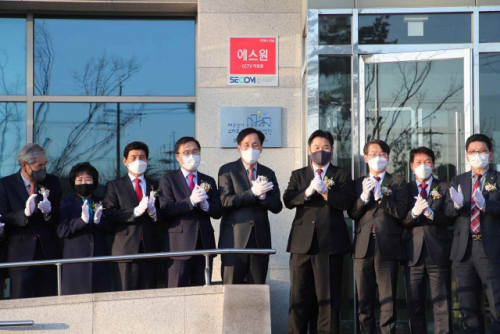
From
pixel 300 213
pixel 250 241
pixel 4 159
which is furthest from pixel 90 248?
pixel 4 159

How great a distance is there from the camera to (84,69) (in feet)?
32.4

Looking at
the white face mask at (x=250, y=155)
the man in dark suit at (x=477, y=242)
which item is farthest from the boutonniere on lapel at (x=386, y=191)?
the white face mask at (x=250, y=155)

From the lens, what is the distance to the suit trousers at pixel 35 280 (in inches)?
260

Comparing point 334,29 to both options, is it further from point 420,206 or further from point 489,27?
point 420,206

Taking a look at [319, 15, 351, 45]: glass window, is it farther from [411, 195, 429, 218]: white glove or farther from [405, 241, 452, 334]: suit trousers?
[405, 241, 452, 334]: suit trousers

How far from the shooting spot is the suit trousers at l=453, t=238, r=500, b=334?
645 cm

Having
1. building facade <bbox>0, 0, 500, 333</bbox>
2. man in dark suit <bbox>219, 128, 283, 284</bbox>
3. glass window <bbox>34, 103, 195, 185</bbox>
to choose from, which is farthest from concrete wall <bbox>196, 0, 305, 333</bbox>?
man in dark suit <bbox>219, 128, 283, 284</bbox>

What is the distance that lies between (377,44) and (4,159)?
5.61m

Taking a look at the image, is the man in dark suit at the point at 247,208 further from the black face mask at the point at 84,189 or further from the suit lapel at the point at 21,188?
the suit lapel at the point at 21,188

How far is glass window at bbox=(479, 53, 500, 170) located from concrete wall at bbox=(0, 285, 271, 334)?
13.0 ft

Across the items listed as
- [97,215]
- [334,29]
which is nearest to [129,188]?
[97,215]

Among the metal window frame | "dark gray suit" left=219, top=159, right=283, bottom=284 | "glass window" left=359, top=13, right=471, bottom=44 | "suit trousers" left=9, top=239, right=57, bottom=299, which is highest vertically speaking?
"glass window" left=359, top=13, right=471, bottom=44

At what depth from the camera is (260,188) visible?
6.48 m

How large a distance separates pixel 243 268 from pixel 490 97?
3.84 metres
